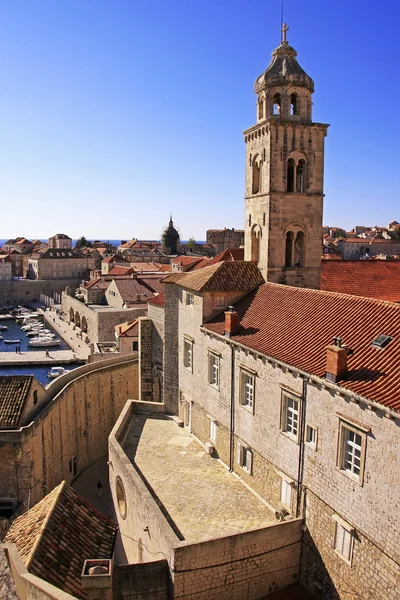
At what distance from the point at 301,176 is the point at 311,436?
14905 millimetres

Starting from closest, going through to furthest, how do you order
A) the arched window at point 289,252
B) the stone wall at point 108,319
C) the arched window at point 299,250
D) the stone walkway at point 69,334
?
the arched window at point 289,252 < the arched window at point 299,250 < the stone wall at point 108,319 < the stone walkway at point 69,334

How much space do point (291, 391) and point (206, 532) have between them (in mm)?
5232

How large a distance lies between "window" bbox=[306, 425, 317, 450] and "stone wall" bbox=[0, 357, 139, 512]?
457 inches

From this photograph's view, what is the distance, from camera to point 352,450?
13.9 metres

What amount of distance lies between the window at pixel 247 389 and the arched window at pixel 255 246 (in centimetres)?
889

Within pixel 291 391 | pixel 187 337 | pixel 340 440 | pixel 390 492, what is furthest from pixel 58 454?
pixel 390 492

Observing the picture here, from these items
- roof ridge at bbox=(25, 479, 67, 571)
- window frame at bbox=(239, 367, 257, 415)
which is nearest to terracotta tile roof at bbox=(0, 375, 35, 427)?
roof ridge at bbox=(25, 479, 67, 571)

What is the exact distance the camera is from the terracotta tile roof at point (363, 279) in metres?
29.6

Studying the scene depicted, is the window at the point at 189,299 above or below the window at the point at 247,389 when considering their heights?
above

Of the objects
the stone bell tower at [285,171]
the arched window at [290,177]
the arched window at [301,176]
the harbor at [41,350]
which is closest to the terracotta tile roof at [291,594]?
the stone bell tower at [285,171]

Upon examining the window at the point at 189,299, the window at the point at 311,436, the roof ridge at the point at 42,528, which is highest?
the window at the point at 189,299

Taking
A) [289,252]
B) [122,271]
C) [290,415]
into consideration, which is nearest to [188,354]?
[289,252]

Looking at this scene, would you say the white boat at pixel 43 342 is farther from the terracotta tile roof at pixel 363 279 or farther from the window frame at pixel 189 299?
the window frame at pixel 189 299

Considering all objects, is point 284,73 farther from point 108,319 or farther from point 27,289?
point 27,289
